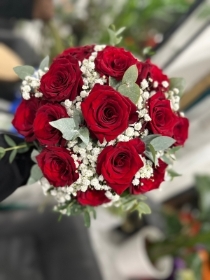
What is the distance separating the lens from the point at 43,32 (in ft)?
5.49

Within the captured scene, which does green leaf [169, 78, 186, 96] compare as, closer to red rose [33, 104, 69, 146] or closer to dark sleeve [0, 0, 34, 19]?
red rose [33, 104, 69, 146]

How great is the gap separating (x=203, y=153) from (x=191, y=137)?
178 millimetres

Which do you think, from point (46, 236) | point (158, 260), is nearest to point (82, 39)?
point (46, 236)

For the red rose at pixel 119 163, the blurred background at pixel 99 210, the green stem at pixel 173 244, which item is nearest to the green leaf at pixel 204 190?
the blurred background at pixel 99 210

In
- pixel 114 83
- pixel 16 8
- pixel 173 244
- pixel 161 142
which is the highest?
pixel 16 8

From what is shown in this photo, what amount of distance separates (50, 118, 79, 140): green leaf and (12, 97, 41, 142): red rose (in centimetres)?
8

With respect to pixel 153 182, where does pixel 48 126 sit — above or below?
above

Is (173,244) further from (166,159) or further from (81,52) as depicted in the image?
(81,52)

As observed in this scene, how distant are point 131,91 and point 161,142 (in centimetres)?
10

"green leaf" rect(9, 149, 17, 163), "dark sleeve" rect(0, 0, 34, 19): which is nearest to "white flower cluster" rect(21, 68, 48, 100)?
"green leaf" rect(9, 149, 17, 163)

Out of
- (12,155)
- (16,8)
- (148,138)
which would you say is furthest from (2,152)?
(16,8)

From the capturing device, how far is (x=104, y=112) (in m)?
0.52

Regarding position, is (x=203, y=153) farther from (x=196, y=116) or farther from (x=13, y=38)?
(x=13, y=38)

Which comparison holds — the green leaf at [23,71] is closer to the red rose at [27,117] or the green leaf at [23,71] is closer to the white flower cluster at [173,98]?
the red rose at [27,117]
